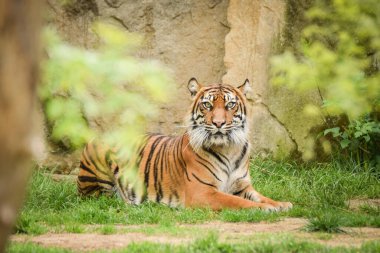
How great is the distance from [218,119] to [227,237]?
2202 mm

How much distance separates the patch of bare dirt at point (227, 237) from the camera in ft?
15.4

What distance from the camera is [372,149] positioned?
347 inches

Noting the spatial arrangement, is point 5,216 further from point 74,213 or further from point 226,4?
point 226,4

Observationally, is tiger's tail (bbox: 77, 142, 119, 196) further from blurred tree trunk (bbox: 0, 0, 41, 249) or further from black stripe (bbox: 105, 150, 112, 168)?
→ blurred tree trunk (bbox: 0, 0, 41, 249)

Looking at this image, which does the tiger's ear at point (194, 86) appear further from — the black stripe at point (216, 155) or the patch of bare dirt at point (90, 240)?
the patch of bare dirt at point (90, 240)

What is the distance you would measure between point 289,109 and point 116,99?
6.99 m

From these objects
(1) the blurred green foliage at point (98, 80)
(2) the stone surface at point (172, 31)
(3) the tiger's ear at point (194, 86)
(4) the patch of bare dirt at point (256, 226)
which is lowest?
(4) the patch of bare dirt at point (256, 226)

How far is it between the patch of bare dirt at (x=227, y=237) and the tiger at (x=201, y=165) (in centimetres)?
107

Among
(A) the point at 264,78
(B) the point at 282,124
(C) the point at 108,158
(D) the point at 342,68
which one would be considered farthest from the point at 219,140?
(D) the point at 342,68

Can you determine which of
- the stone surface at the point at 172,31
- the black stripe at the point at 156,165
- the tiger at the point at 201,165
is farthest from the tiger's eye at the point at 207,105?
the stone surface at the point at 172,31

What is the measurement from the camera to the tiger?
270 inches

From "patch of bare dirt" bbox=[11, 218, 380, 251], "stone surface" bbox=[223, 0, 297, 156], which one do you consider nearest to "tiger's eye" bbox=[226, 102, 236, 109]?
"patch of bare dirt" bbox=[11, 218, 380, 251]

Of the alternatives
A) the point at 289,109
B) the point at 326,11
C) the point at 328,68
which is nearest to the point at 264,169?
the point at 289,109

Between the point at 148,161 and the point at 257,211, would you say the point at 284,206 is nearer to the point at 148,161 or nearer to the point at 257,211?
the point at 257,211
